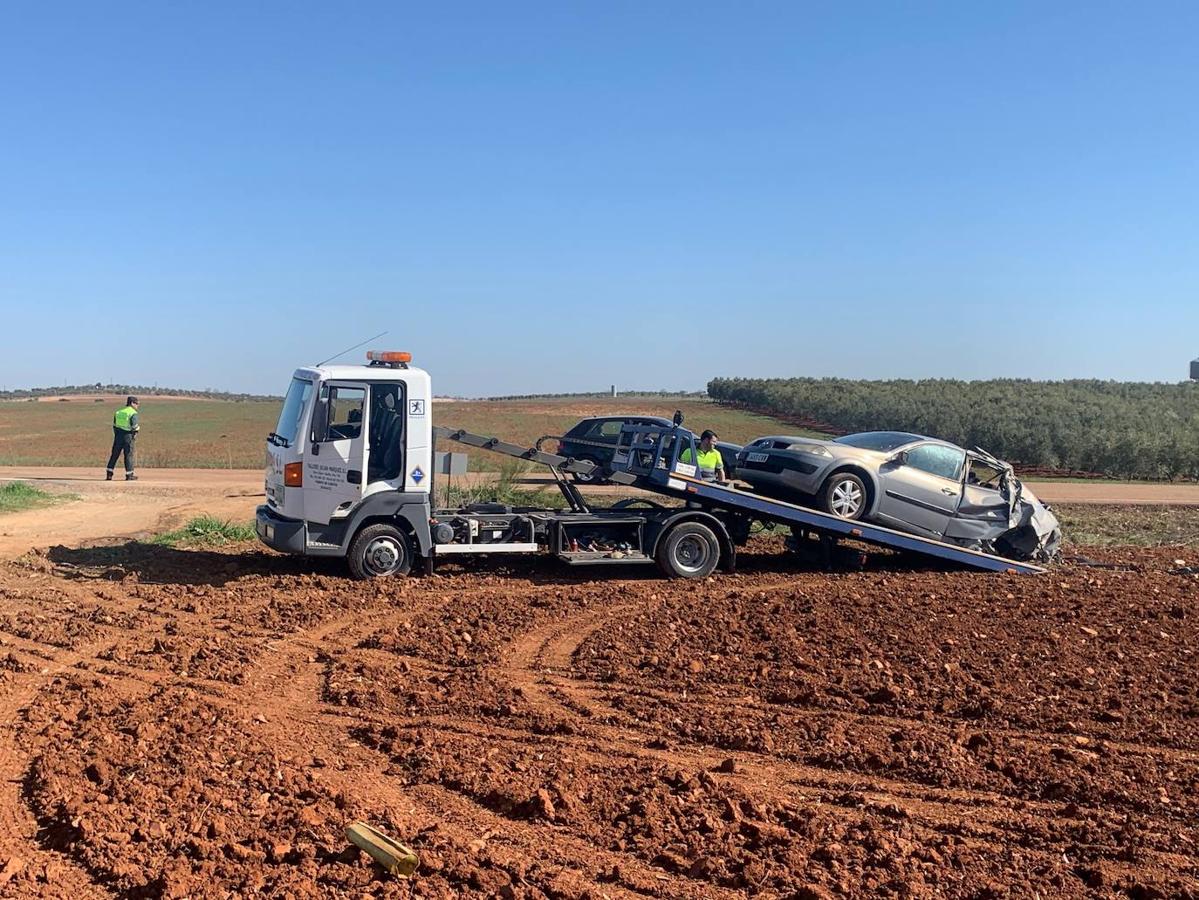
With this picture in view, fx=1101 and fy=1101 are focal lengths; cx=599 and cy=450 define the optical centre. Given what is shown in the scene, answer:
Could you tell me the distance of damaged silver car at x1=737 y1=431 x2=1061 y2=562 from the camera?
46.9 feet

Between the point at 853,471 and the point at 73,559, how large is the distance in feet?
34.0

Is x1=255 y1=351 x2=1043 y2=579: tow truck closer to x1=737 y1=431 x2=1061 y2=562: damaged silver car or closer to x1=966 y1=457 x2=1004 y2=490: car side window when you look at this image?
x1=737 y1=431 x2=1061 y2=562: damaged silver car

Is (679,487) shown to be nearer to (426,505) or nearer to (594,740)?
(426,505)

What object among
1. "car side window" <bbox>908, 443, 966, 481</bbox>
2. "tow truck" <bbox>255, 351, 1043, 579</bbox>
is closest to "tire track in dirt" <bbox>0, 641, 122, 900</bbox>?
"tow truck" <bbox>255, 351, 1043, 579</bbox>

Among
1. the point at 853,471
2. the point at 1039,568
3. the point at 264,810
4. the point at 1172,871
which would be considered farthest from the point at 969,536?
the point at 264,810

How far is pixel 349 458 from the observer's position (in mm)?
12617

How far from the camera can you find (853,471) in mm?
14344

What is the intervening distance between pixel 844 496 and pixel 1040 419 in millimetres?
27418

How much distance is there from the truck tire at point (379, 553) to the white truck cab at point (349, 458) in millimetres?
29

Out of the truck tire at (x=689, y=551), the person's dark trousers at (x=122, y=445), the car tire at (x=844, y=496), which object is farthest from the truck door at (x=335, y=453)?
the person's dark trousers at (x=122, y=445)

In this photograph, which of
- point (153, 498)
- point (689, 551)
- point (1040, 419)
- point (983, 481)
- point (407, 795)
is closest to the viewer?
point (407, 795)

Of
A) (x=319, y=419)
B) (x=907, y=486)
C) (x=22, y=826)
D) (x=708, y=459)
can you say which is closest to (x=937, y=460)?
(x=907, y=486)

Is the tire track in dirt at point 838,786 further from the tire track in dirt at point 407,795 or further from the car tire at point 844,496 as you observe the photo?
the car tire at point 844,496

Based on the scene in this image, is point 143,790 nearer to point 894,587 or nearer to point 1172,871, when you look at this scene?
point 1172,871
